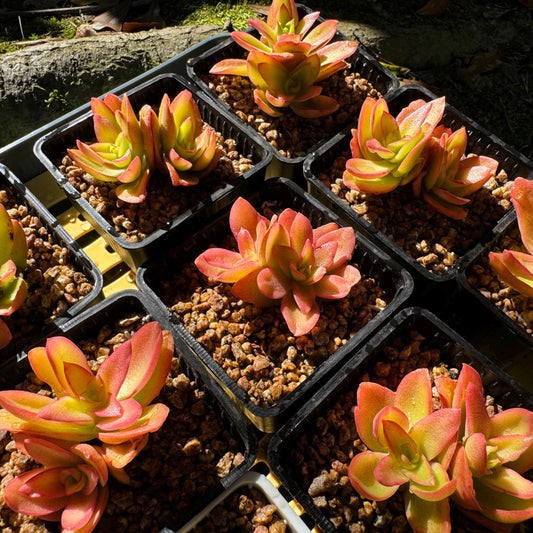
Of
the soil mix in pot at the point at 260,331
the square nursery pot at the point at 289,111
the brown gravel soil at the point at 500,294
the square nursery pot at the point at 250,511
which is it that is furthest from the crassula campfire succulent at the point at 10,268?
the brown gravel soil at the point at 500,294

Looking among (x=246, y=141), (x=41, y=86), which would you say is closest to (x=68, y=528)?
(x=246, y=141)

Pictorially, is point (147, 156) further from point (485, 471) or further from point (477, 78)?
point (477, 78)

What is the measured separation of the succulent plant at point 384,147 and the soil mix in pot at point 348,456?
368 mm

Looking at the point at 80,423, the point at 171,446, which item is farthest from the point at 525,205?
the point at 80,423

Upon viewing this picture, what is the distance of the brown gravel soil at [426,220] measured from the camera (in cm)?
126

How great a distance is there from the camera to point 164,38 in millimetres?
1819

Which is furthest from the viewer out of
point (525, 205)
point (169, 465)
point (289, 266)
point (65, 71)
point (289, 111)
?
point (65, 71)

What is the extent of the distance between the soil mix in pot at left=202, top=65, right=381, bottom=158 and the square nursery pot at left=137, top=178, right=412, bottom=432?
21cm

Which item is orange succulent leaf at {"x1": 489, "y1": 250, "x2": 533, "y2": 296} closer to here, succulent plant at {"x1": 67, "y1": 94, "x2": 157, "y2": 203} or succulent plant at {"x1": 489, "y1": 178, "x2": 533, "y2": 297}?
succulent plant at {"x1": 489, "y1": 178, "x2": 533, "y2": 297}

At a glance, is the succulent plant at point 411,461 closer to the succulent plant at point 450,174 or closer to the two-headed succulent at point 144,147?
the succulent plant at point 450,174

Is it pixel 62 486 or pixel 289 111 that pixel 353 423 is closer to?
pixel 62 486

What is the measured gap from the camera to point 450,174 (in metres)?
1.26

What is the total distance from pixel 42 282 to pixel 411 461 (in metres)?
0.85

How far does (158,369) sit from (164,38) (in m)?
1.31
